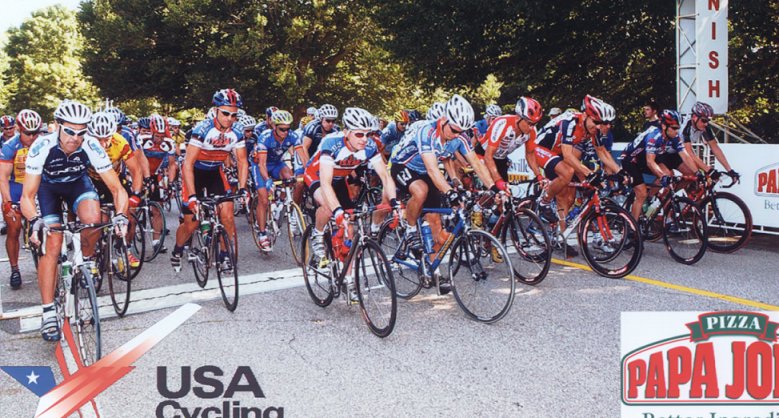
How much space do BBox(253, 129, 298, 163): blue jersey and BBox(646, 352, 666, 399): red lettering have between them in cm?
721

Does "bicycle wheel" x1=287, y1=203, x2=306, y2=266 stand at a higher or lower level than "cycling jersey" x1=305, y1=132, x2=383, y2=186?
lower

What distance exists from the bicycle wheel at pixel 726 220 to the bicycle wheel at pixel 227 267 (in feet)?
18.1

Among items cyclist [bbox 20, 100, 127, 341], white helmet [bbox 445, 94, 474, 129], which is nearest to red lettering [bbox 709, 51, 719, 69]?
white helmet [bbox 445, 94, 474, 129]

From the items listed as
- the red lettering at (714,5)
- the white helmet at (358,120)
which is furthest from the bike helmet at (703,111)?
the white helmet at (358,120)

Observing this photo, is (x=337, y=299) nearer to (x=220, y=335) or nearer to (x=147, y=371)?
(x=220, y=335)

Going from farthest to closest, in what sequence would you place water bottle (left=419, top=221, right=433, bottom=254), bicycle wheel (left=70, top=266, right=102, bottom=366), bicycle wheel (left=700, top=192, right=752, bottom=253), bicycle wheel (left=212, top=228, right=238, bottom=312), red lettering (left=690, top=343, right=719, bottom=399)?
bicycle wheel (left=700, top=192, right=752, bottom=253)
bicycle wheel (left=212, top=228, right=238, bottom=312)
water bottle (left=419, top=221, right=433, bottom=254)
bicycle wheel (left=70, top=266, right=102, bottom=366)
red lettering (left=690, top=343, right=719, bottom=399)

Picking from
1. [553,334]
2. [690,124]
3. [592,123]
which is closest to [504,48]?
[690,124]

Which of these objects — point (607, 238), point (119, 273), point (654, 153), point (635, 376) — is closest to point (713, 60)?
point (654, 153)

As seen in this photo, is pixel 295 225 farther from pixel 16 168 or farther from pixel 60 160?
pixel 60 160

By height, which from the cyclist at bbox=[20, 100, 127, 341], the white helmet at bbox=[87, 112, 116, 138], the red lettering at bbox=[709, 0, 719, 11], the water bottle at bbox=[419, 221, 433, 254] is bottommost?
the water bottle at bbox=[419, 221, 433, 254]

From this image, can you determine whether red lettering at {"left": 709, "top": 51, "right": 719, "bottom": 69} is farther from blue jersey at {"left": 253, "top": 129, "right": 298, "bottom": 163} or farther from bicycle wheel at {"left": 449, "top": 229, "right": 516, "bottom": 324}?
bicycle wheel at {"left": 449, "top": 229, "right": 516, "bottom": 324}

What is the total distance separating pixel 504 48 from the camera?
19.7m

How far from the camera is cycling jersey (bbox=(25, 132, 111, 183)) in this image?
5.48 meters

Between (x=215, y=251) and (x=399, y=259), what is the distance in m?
1.83
